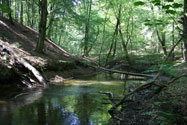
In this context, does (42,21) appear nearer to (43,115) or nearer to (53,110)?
(53,110)

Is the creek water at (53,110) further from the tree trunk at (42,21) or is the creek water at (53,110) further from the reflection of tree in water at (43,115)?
the tree trunk at (42,21)

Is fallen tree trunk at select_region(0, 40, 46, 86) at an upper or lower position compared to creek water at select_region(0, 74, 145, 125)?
upper

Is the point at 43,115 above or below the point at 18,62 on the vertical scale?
below

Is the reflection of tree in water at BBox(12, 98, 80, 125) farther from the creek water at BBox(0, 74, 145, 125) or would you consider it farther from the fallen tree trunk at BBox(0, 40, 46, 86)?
the fallen tree trunk at BBox(0, 40, 46, 86)

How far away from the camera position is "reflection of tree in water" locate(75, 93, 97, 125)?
18.3ft

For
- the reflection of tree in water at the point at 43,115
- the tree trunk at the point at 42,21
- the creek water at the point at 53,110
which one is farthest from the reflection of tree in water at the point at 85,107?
the tree trunk at the point at 42,21

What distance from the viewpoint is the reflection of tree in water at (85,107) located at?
559cm

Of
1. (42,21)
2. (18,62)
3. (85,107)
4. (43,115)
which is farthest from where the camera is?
(42,21)

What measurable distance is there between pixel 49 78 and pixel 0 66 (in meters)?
4.07

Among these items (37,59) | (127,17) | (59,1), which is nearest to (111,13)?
(127,17)

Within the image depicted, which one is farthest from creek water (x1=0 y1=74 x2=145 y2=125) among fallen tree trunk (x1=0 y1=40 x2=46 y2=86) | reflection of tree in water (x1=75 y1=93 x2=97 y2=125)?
fallen tree trunk (x1=0 y1=40 x2=46 y2=86)

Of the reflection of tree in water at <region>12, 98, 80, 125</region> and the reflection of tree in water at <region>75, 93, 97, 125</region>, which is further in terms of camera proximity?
the reflection of tree in water at <region>75, 93, 97, 125</region>

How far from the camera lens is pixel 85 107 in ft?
22.0

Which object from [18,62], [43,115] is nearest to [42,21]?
[18,62]
